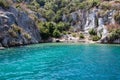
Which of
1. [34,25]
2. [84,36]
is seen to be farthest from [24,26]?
[84,36]

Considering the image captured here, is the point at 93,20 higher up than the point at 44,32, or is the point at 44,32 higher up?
the point at 93,20

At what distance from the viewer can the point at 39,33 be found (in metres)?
130

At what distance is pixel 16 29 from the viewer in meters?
103

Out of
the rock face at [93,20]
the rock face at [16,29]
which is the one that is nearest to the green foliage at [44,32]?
the rock face at [16,29]

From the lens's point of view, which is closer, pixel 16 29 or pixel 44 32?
pixel 16 29

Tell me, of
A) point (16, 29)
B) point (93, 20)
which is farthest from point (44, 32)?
point (93, 20)

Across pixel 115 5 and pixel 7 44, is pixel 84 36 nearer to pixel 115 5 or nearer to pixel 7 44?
pixel 115 5

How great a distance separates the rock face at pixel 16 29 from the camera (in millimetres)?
95412

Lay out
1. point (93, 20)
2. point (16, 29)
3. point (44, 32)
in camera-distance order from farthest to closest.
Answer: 1. point (93, 20)
2. point (44, 32)
3. point (16, 29)

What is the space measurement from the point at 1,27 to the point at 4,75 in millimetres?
57789

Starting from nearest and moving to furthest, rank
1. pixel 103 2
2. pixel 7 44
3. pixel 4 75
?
pixel 4 75 < pixel 7 44 < pixel 103 2

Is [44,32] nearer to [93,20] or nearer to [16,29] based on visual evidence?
[16,29]

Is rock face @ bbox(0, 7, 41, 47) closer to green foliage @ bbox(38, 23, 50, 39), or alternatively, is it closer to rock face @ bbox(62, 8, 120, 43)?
green foliage @ bbox(38, 23, 50, 39)

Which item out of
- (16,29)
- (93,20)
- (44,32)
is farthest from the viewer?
(93,20)
